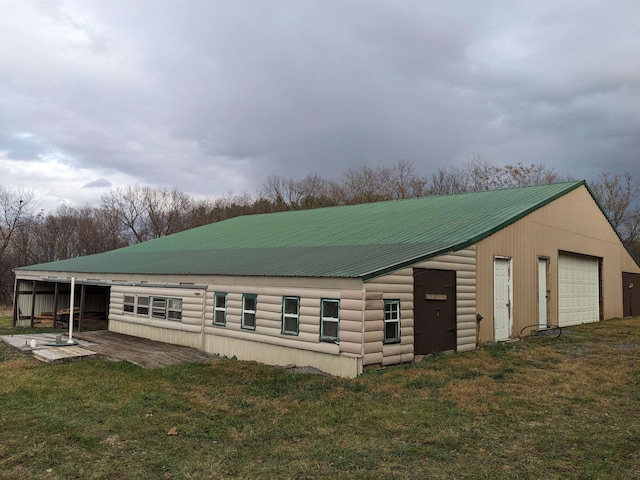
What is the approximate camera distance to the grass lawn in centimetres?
584

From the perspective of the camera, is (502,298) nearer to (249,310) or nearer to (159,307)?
(249,310)

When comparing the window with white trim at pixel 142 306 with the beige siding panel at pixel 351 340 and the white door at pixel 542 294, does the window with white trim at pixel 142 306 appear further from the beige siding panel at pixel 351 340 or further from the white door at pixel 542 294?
the white door at pixel 542 294

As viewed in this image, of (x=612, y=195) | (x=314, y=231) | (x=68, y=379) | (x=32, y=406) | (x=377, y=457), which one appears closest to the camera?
(x=377, y=457)

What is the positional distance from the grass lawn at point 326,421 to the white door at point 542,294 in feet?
20.7

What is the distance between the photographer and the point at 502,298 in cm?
1611

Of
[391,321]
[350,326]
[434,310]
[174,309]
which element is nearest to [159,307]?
[174,309]

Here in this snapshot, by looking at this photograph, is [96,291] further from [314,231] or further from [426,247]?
[426,247]

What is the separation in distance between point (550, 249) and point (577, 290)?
13.0 feet

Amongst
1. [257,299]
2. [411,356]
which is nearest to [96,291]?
[257,299]

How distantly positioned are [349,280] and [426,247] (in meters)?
3.58

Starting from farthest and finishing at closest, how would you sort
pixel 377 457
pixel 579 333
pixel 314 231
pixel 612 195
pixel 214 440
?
pixel 612 195, pixel 314 231, pixel 579 333, pixel 214 440, pixel 377 457

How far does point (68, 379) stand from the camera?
10.8m

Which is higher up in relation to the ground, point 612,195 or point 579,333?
point 612,195

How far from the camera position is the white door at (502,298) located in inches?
618
